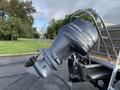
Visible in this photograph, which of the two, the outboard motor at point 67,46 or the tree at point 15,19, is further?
the tree at point 15,19

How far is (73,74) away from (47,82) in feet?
9.82

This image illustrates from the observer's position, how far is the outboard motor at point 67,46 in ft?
11.8

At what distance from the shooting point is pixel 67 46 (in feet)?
12.0

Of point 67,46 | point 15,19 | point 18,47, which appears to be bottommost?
point 18,47

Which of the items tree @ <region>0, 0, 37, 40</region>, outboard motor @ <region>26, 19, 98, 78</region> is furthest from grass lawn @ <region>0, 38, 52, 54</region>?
tree @ <region>0, 0, 37, 40</region>

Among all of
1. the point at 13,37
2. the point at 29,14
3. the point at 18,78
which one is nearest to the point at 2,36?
the point at 13,37

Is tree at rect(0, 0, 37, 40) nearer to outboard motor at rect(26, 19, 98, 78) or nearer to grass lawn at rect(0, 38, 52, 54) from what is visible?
grass lawn at rect(0, 38, 52, 54)

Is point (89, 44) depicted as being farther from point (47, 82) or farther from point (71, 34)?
point (47, 82)

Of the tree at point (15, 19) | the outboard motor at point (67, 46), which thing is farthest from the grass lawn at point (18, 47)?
the tree at point (15, 19)

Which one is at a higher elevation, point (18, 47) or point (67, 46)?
point (67, 46)

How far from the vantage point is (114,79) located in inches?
137

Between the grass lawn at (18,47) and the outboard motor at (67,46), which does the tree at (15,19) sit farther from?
the outboard motor at (67,46)

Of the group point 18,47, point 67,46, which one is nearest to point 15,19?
point 18,47

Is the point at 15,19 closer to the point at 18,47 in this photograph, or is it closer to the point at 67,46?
the point at 18,47
